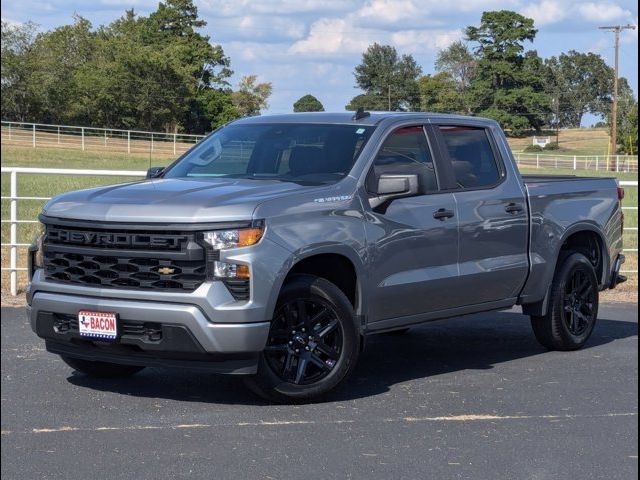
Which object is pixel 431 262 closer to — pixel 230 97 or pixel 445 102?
pixel 445 102

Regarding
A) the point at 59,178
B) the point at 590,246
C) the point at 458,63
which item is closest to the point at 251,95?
the point at 458,63


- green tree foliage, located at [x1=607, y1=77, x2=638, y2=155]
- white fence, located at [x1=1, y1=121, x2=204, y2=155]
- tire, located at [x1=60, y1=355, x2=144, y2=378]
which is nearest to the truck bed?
tire, located at [x1=60, y1=355, x2=144, y2=378]

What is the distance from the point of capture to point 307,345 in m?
6.94

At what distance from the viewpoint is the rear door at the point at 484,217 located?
8023 mm

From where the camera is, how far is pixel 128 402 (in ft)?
22.6

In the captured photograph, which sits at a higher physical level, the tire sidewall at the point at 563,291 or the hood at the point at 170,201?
the hood at the point at 170,201

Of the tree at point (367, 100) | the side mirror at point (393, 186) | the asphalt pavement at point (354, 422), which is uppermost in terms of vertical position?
the tree at point (367, 100)

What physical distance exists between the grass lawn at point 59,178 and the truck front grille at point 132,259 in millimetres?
7918

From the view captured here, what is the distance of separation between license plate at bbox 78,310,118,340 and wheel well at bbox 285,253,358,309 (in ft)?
3.98

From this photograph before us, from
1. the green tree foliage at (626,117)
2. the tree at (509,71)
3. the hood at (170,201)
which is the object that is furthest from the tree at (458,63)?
the green tree foliage at (626,117)

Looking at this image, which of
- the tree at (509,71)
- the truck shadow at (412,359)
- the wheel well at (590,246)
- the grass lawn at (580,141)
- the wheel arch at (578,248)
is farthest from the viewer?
the grass lawn at (580,141)

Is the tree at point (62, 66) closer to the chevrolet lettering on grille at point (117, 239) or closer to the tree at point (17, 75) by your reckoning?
the tree at point (17, 75)

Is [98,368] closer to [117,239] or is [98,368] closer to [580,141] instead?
[117,239]

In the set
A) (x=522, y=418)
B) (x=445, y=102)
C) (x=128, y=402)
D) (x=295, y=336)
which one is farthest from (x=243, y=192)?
(x=445, y=102)
